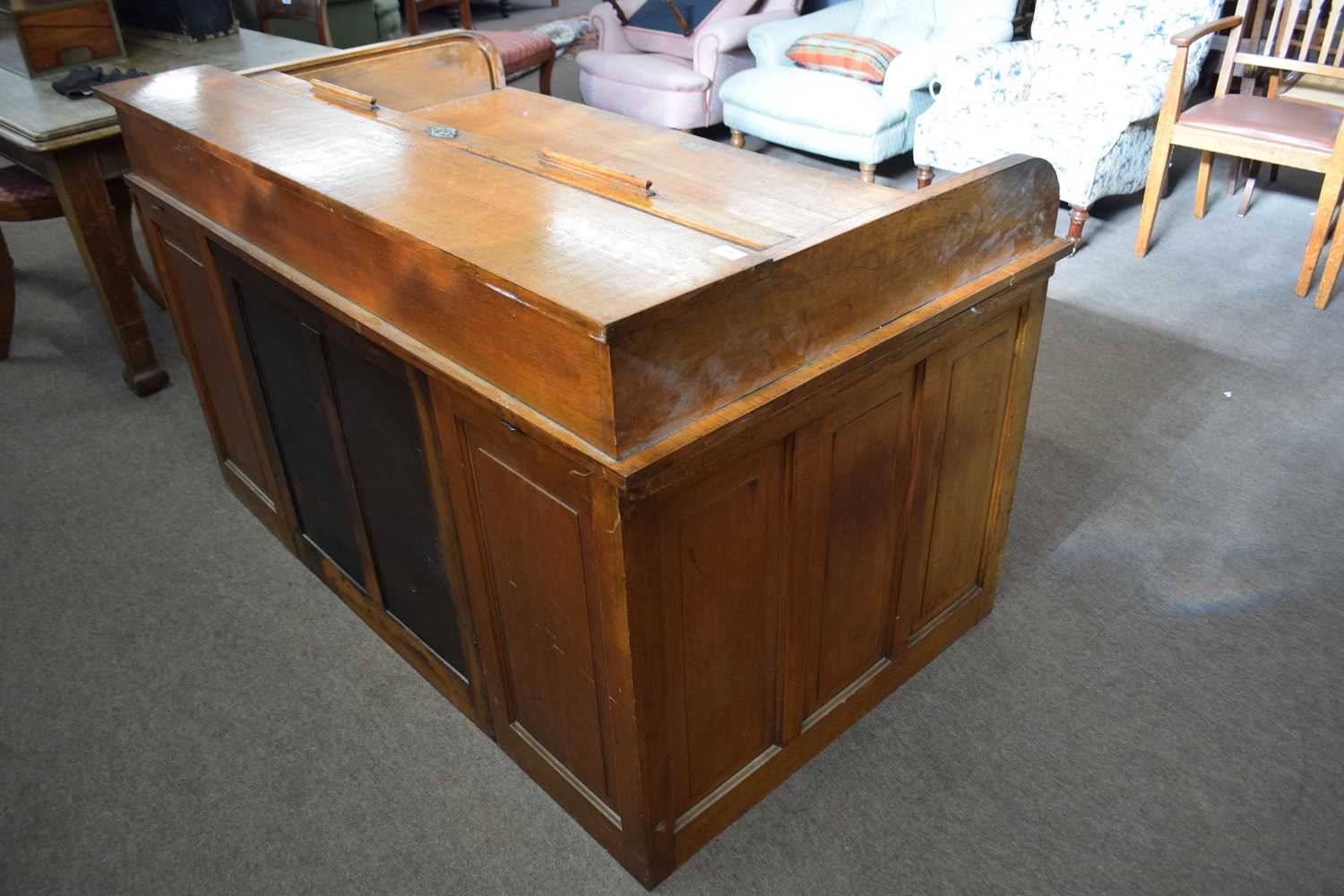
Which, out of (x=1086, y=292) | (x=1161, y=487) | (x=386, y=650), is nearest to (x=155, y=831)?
(x=386, y=650)

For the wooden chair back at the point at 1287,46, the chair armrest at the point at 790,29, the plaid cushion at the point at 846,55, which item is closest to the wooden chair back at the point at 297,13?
the chair armrest at the point at 790,29

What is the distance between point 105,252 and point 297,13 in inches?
78.4

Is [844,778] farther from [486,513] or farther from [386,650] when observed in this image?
[386,650]

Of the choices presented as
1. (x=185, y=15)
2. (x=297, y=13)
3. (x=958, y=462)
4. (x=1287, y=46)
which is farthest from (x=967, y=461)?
(x=297, y=13)

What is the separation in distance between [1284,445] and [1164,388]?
0.35 meters

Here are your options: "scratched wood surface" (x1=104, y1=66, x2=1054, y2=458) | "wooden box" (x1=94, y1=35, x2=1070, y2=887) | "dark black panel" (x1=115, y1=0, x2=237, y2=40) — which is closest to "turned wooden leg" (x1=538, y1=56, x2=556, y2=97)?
"dark black panel" (x1=115, y1=0, x2=237, y2=40)

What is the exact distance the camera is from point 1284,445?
2561 mm

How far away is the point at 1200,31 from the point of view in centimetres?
332

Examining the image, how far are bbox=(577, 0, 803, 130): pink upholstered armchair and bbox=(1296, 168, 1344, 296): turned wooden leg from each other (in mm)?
2352

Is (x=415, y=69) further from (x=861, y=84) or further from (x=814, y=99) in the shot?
(x=861, y=84)

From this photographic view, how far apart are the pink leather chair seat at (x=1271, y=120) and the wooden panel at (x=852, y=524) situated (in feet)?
7.56

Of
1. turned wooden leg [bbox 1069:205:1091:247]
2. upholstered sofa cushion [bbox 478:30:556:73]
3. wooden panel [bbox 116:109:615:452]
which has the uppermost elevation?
wooden panel [bbox 116:109:615:452]

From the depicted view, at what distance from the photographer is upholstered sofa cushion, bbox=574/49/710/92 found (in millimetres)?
4414

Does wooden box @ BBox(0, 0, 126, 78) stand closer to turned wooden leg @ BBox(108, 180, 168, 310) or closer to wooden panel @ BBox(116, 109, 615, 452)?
turned wooden leg @ BBox(108, 180, 168, 310)
